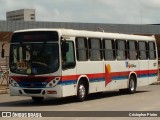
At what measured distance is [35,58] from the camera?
18.6 metres

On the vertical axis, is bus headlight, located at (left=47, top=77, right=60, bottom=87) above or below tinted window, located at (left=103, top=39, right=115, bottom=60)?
below

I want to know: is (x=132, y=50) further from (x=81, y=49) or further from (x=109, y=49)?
(x=81, y=49)

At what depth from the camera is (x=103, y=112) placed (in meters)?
15.2

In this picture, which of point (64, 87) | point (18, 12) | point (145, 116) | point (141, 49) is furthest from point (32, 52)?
point (18, 12)

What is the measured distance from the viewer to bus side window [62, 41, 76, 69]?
1845 cm

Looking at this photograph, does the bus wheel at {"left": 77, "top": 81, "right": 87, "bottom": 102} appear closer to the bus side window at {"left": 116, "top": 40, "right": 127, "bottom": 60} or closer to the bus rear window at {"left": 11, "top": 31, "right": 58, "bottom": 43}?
the bus rear window at {"left": 11, "top": 31, "right": 58, "bottom": 43}

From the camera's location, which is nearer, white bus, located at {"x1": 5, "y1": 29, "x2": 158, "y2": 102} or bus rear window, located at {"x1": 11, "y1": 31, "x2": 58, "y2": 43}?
white bus, located at {"x1": 5, "y1": 29, "x2": 158, "y2": 102}

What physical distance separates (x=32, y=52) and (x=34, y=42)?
1.24ft

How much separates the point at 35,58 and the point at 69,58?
4.16 ft

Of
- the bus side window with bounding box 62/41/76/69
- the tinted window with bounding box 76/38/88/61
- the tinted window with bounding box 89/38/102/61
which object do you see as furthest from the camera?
the tinted window with bounding box 89/38/102/61

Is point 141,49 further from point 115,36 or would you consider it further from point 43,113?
point 43,113

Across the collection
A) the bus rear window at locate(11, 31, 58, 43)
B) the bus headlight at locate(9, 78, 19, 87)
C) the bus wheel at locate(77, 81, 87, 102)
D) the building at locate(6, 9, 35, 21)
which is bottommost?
the bus wheel at locate(77, 81, 87, 102)

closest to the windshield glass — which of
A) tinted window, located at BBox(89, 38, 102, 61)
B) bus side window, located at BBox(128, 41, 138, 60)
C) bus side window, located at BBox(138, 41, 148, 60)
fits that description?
tinted window, located at BBox(89, 38, 102, 61)

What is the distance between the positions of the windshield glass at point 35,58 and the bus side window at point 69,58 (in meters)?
0.30
